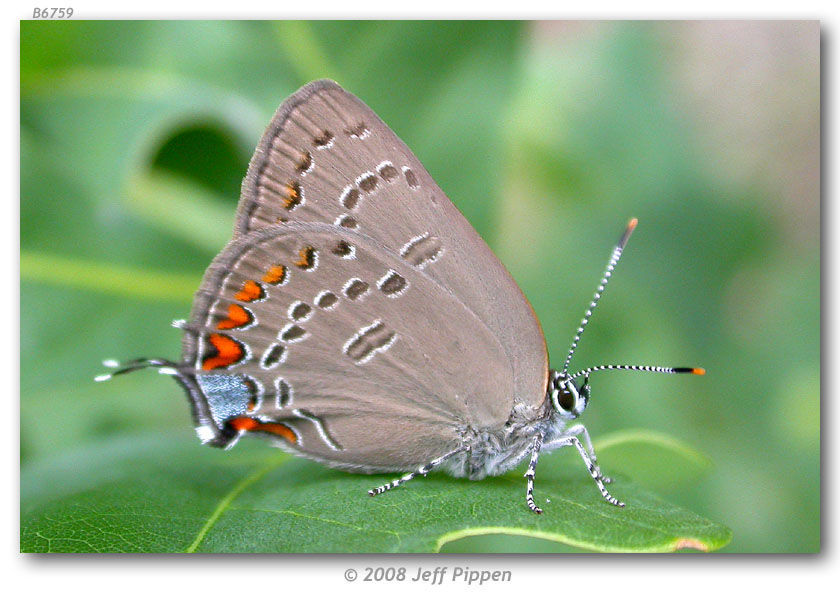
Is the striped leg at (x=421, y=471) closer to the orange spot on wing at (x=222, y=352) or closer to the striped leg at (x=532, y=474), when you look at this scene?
the striped leg at (x=532, y=474)

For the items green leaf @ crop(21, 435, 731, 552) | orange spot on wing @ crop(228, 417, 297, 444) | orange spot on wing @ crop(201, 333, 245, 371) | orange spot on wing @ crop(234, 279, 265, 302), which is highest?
orange spot on wing @ crop(234, 279, 265, 302)

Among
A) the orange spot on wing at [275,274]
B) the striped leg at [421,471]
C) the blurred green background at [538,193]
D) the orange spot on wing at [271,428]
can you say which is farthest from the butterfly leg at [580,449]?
the orange spot on wing at [275,274]

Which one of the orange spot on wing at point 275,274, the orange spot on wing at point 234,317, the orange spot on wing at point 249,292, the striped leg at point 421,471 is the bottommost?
the striped leg at point 421,471

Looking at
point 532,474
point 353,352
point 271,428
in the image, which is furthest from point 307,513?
point 532,474

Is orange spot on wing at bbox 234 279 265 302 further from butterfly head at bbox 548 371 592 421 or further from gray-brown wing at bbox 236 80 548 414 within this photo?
butterfly head at bbox 548 371 592 421

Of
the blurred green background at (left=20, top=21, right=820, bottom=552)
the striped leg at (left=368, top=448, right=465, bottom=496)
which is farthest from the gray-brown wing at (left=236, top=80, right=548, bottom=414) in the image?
the blurred green background at (left=20, top=21, right=820, bottom=552)

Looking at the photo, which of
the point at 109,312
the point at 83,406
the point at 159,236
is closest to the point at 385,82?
the point at 159,236

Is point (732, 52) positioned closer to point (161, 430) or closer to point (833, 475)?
point (833, 475)
